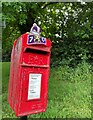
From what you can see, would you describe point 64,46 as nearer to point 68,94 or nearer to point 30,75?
point 68,94

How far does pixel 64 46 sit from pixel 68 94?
2336 millimetres

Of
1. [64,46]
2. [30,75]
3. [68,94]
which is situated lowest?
[68,94]

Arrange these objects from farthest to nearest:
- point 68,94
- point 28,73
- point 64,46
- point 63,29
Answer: point 63,29, point 64,46, point 68,94, point 28,73

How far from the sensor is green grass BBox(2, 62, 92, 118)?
3.55 metres

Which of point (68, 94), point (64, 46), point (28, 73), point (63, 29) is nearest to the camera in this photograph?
point (28, 73)

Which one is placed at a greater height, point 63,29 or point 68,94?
point 63,29

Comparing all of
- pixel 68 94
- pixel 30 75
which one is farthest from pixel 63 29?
pixel 30 75

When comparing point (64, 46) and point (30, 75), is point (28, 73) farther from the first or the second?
point (64, 46)

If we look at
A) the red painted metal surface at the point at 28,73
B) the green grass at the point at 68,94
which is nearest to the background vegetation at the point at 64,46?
the green grass at the point at 68,94

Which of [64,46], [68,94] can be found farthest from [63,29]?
[68,94]

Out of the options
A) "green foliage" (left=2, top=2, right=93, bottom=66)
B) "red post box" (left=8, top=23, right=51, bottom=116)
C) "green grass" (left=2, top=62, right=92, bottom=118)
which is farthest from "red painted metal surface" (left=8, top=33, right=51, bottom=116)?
"green foliage" (left=2, top=2, right=93, bottom=66)

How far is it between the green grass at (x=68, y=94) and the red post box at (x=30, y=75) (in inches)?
53.8

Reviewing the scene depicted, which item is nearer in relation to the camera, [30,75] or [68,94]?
[30,75]

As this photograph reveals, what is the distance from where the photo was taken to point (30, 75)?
2.11m
